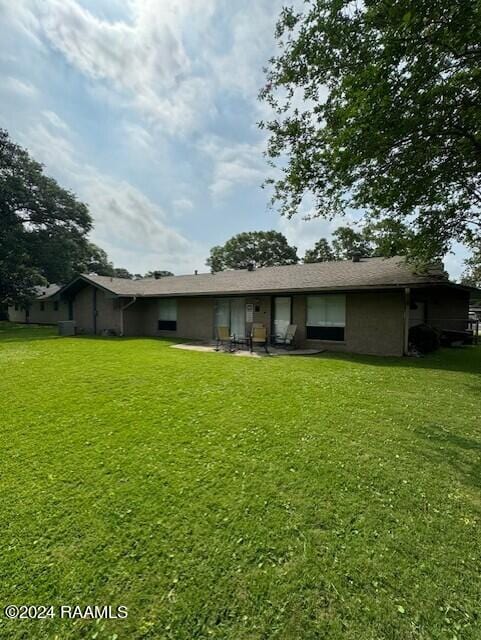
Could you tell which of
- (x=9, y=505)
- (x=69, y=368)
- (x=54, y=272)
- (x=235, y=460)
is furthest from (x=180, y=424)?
(x=54, y=272)

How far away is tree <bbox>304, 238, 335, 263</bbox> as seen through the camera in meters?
44.1

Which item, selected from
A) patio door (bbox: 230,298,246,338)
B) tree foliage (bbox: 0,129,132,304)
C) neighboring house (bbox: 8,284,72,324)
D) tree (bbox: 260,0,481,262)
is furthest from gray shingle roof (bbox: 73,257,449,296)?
Answer: tree foliage (bbox: 0,129,132,304)

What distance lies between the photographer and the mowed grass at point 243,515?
1.91 m

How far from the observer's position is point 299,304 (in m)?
12.8

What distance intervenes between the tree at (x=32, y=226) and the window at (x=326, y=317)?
23542 mm

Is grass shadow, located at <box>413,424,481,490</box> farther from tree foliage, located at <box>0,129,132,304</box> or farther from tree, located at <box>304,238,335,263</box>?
tree, located at <box>304,238,335,263</box>

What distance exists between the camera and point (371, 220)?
1199cm

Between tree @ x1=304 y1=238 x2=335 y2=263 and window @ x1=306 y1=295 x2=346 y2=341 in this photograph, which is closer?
window @ x1=306 y1=295 x2=346 y2=341

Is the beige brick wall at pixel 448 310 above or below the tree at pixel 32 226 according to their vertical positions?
below

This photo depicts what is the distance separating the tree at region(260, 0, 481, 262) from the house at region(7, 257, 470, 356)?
2.05m

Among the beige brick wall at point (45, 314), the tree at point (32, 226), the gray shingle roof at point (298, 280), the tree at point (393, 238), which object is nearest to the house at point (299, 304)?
the gray shingle roof at point (298, 280)

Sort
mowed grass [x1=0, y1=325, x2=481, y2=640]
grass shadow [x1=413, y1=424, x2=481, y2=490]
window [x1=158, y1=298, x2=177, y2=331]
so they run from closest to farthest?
mowed grass [x1=0, y1=325, x2=481, y2=640] → grass shadow [x1=413, y1=424, x2=481, y2=490] → window [x1=158, y1=298, x2=177, y2=331]

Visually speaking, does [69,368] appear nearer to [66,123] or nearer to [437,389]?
[437,389]

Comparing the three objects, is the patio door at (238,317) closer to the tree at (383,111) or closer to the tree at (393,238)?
the tree at (383,111)
